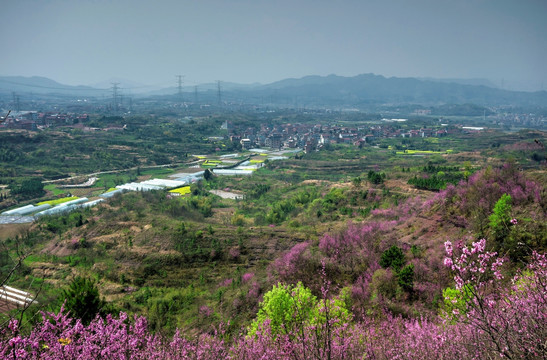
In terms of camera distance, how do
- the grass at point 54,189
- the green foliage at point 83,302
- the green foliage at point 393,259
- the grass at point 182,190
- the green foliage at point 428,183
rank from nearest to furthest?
the green foliage at point 83,302 → the green foliage at point 393,259 → the green foliage at point 428,183 → the grass at point 182,190 → the grass at point 54,189

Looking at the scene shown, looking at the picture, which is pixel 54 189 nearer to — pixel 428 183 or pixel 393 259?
pixel 428 183

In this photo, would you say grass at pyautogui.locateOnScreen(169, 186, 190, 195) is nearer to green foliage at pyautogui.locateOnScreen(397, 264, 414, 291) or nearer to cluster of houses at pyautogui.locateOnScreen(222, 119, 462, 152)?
green foliage at pyautogui.locateOnScreen(397, 264, 414, 291)

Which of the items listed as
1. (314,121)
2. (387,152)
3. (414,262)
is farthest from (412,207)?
(314,121)

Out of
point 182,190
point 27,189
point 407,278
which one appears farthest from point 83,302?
point 27,189

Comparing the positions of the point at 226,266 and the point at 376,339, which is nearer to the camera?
the point at 376,339

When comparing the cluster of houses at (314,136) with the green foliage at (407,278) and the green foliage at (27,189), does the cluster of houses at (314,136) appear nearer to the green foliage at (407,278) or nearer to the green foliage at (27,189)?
the green foliage at (27,189)

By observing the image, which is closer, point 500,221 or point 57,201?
point 500,221

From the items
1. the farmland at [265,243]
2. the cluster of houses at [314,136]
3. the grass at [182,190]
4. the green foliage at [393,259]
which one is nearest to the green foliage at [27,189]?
the farmland at [265,243]

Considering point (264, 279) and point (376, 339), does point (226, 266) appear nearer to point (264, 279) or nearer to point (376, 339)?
point (264, 279)
